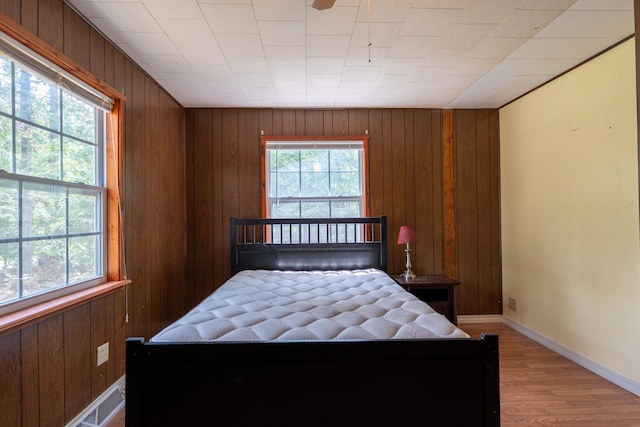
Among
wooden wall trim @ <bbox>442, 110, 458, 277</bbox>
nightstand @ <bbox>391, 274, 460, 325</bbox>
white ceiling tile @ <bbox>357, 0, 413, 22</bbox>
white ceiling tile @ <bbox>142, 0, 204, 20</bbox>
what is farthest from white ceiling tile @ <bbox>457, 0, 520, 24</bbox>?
nightstand @ <bbox>391, 274, 460, 325</bbox>

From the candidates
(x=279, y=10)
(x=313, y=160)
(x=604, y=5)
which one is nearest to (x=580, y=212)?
(x=604, y=5)

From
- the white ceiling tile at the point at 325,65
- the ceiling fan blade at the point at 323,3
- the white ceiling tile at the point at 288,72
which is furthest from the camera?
the white ceiling tile at the point at 288,72

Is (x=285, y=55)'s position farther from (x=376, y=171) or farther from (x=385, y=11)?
(x=376, y=171)

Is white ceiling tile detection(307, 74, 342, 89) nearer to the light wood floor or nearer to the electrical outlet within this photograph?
the electrical outlet

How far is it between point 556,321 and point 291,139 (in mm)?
2983

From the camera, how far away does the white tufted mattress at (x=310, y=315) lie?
1.37m

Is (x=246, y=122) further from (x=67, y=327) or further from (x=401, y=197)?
(x=67, y=327)

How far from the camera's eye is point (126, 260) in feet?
7.51

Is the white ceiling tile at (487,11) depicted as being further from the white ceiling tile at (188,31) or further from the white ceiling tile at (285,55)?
the white ceiling tile at (188,31)

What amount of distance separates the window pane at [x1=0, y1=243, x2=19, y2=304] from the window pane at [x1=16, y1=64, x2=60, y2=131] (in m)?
0.61

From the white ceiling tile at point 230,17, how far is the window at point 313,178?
151cm

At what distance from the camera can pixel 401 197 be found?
11.4 ft

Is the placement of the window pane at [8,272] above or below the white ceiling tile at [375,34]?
below

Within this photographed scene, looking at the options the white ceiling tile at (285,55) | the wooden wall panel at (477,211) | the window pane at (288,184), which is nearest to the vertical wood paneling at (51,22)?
the white ceiling tile at (285,55)
